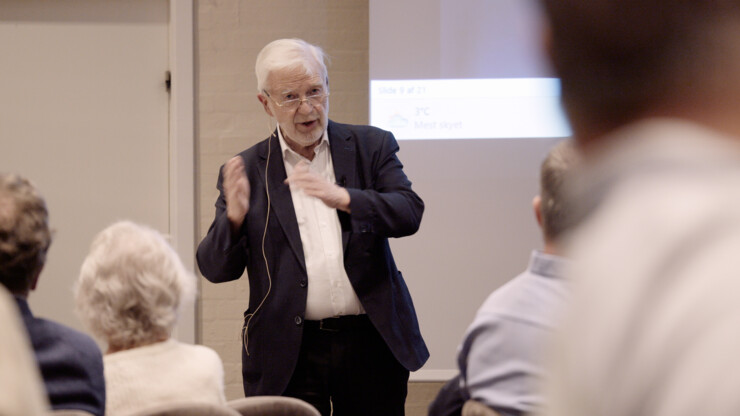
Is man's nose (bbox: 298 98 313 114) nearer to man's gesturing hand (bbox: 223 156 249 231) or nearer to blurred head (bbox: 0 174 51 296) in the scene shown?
man's gesturing hand (bbox: 223 156 249 231)

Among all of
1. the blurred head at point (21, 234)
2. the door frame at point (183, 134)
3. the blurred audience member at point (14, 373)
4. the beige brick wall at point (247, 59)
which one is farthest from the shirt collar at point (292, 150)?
the blurred audience member at point (14, 373)

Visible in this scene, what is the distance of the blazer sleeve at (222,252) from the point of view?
7.88 feet

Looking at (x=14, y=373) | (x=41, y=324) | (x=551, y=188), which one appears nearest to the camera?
(x=14, y=373)

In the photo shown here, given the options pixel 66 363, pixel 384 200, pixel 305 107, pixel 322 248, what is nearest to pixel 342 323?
pixel 322 248

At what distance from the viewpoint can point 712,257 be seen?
343mm

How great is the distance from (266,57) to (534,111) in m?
1.64

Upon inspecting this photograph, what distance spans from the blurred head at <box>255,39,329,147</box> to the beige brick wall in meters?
1.63

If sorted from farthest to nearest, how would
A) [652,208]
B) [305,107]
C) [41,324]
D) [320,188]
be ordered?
1. [305,107]
2. [320,188]
3. [41,324]
4. [652,208]

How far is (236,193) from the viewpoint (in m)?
2.38

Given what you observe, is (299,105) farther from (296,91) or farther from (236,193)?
(236,193)

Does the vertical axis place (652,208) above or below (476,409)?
above

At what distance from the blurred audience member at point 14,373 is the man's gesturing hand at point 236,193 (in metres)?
1.68

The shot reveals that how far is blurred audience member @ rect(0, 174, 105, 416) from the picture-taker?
1.57 m

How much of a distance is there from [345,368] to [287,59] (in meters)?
0.96
